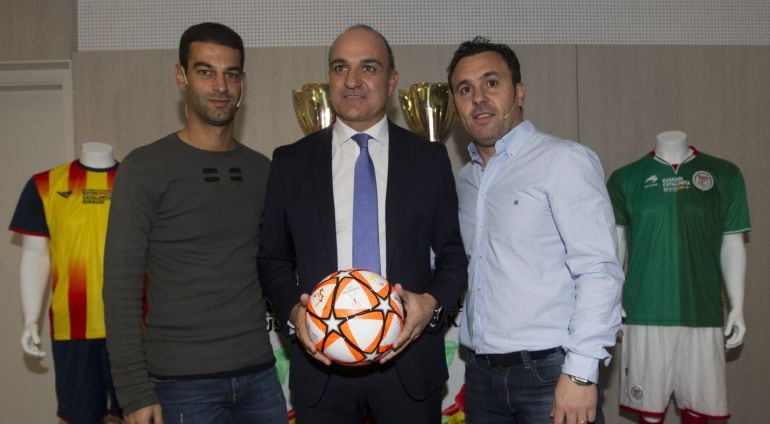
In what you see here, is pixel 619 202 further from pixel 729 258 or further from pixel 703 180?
pixel 729 258

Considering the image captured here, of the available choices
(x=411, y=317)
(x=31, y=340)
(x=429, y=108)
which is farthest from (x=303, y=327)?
(x=429, y=108)

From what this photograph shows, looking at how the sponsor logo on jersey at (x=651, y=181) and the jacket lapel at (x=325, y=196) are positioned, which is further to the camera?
the sponsor logo on jersey at (x=651, y=181)

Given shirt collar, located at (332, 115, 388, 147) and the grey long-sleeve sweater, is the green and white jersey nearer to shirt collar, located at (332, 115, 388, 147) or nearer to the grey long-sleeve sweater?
shirt collar, located at (332, 115, 388, 147)

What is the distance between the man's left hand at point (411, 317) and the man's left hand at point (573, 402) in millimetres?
433

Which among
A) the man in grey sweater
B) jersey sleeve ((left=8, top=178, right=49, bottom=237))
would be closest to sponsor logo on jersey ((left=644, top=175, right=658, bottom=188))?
the man in grey sweater

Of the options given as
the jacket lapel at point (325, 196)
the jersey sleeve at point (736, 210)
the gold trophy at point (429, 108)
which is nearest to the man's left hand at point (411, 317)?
the jacket lapel at point (325, 196)

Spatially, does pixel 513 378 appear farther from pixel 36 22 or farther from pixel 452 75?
pixel 36 22

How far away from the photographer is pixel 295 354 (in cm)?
189

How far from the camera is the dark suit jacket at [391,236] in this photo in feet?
6.04

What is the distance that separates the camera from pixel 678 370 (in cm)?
306

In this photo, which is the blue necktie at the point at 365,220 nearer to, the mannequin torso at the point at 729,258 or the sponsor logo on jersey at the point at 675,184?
the mannequin torso at the point at 729,258

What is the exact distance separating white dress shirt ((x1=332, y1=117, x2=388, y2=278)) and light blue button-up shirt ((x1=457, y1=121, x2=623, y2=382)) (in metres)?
0.37

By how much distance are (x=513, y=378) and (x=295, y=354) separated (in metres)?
0.70

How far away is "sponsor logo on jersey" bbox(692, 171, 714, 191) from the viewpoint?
10.2ft
